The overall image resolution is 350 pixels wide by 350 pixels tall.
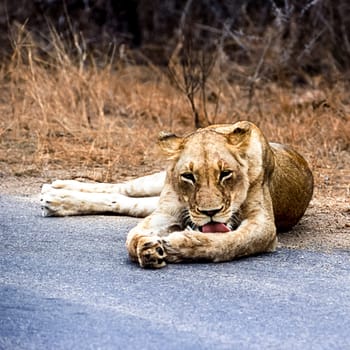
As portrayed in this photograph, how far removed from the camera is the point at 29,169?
302 inches

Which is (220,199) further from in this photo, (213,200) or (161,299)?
(161,299)

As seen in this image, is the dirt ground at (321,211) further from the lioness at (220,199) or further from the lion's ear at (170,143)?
the lion's ear at (170,143)

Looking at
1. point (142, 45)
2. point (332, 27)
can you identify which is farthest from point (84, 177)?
point (142, 45)

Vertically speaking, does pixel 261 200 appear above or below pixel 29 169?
above

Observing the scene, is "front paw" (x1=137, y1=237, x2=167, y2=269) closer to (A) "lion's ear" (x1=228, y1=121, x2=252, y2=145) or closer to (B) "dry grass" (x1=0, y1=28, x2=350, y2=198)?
(A) "lion's ear" (x1=228, y1=121, x2=252, y2=145)

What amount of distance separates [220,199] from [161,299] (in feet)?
2.56

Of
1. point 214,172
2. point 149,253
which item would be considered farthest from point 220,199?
point 149,253

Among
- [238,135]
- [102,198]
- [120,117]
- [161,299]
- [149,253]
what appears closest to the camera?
[161,299]

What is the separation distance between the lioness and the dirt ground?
0.16 meters

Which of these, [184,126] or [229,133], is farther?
[184,126]

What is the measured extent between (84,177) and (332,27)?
5.01 metres

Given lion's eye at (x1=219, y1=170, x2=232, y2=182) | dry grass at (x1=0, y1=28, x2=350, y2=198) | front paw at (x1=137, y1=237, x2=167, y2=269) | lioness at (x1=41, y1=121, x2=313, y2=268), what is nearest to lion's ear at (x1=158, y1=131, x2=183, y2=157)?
lioness at (x1=41, y1=121, x2=313, y2=268)

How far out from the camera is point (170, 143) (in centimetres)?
522

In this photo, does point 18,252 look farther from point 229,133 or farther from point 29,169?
point 29,169
